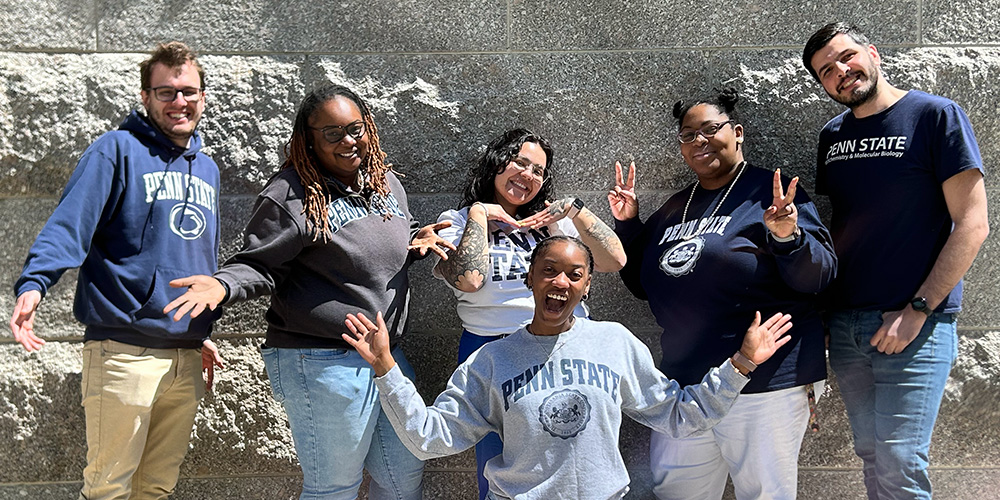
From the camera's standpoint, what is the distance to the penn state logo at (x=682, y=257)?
3.04 m

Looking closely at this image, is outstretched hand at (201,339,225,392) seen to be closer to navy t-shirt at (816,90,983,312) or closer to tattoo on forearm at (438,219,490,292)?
tattoo on forearm at (438,219,490,292)

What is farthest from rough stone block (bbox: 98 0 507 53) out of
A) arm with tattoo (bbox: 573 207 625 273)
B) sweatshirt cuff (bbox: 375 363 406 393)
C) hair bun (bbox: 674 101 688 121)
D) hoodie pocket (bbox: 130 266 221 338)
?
sweatshirt cuff (bbox: 375 363 406 393)

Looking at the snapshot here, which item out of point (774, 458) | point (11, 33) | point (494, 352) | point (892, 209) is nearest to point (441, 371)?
point (494, 352)

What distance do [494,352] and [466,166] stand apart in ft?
4.60

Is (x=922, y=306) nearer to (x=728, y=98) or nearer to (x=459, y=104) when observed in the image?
(x=728, y=98)

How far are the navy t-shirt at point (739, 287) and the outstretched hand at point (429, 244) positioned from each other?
843mm

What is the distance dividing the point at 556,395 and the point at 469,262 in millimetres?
692

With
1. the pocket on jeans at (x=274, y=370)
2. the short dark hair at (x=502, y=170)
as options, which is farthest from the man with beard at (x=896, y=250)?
the pocket on jeans at (x=274, y=370)

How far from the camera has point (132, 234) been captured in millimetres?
2904

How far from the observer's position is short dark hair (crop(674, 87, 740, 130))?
3.31 meters

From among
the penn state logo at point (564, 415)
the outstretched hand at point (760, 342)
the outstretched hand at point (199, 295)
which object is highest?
the outstretched hand at point (199, 295)

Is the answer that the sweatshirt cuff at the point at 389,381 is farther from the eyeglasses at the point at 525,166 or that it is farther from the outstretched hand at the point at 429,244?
the eyeglasses at the point at 525,166

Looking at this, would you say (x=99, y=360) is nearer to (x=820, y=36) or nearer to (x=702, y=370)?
(x=702, y=370)

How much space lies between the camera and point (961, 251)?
→ 2887mm
